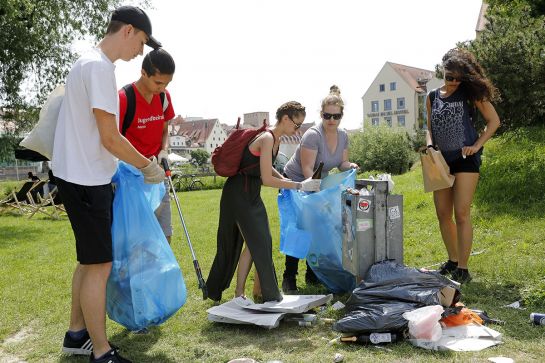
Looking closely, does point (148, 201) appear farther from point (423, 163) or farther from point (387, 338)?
point (423, 163)

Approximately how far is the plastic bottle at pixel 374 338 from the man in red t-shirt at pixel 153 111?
5.12ft

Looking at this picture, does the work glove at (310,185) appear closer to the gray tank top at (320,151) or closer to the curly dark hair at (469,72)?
the gray tank top at (320,151)

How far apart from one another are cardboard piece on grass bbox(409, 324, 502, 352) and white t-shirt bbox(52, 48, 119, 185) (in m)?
2.08

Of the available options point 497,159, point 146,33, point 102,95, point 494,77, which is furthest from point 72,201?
point 497,159

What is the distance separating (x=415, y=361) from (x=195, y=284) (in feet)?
8.52

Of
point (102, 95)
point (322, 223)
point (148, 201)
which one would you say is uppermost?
point (102, 95)

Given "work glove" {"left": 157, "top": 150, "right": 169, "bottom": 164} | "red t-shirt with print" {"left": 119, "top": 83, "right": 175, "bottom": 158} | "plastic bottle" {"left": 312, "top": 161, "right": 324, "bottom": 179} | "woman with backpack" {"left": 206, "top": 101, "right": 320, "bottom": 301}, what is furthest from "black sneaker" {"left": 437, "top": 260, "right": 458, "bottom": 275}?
"red t-shirt with print" {"left": 119, "top": 83, "right": 175, "bottom": 158}

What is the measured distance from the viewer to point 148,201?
329 cm

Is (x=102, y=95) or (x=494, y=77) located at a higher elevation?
(x=494, y=77)

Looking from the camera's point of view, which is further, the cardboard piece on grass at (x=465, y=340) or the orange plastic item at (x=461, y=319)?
the orange plastic item at (x=461, y=319)

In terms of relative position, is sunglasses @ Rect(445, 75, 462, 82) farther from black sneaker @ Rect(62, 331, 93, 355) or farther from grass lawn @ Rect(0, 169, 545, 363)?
black sneaker @ Rect(62, 331, 93, 355)

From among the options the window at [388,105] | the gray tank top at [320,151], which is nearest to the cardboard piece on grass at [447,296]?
the gray tank top at [320,151]

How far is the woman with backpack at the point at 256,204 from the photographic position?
142 inches

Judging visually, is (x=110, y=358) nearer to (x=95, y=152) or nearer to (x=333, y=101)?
(x=95, y=152)
